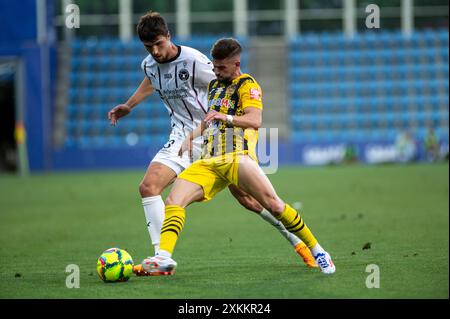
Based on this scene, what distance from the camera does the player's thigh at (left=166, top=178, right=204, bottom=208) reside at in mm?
6762

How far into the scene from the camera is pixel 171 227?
6652 millimetres

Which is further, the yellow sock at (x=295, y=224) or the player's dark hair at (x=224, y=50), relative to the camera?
the yellow sock at (x=295, y=224)

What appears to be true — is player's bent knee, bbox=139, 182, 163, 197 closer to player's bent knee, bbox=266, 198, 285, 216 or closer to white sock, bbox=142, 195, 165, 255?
white sock, bbox=142, 195, 165, 255

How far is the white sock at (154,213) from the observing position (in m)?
7.45

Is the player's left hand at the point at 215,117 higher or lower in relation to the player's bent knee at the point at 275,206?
higher

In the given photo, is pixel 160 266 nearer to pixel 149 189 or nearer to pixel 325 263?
pixel 149 189

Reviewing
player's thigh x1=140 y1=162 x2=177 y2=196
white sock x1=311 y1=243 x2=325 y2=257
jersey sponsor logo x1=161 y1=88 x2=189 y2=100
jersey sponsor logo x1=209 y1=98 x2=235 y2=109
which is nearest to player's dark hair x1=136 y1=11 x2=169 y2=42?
jersey sponsor logo x1=161 y1=88 x2=189 y2=100

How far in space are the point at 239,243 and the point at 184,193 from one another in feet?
9.52

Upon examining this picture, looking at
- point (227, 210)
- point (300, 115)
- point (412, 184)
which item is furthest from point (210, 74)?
point (300, 115)

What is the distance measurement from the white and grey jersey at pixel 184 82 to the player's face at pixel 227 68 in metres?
0.75

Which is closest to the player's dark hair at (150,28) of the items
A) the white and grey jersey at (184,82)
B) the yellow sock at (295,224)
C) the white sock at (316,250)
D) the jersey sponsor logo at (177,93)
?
the white and grey jersey at (184,82)

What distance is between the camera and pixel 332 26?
1383 inches

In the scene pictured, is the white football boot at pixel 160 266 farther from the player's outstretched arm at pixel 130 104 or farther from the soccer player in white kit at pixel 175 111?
the player's outstretched arm at pixel 130 104

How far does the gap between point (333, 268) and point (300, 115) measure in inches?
1039
